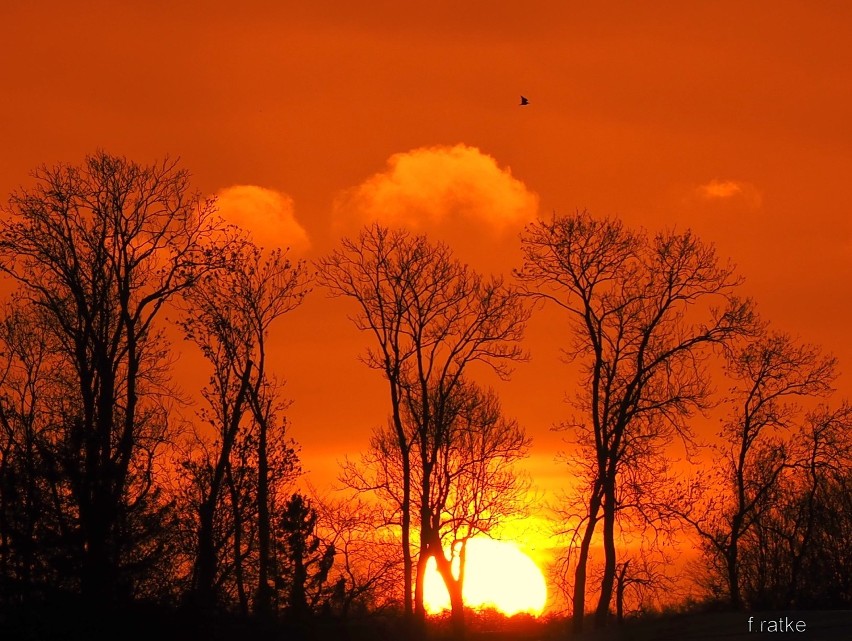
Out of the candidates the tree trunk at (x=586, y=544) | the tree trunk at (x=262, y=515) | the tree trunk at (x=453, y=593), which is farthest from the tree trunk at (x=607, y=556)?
the tree trunk at (x=262, y=515)

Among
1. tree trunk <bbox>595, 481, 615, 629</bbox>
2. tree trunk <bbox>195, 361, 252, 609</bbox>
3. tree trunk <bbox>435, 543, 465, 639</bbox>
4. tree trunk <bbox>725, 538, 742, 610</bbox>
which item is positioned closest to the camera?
tree trunk <bbox>195, 361, 252, 609</bbox>

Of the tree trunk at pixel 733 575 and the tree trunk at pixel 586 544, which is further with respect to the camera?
the tree trunk at pixel 733 575

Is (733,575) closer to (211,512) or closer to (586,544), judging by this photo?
(586,544)

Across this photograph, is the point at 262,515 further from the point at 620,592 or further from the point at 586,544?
the point at 620,592

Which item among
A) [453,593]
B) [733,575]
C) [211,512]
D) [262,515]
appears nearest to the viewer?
[211,512]

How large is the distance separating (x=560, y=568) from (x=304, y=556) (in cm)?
1046

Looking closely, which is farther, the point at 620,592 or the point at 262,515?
the point at 620,592

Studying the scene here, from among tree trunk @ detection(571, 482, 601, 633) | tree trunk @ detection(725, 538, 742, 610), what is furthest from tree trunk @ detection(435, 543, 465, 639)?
tree trunk @ detection(725, 538, 742, 610)

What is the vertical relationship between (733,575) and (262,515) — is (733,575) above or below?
below

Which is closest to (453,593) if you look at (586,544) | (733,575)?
(586,544)

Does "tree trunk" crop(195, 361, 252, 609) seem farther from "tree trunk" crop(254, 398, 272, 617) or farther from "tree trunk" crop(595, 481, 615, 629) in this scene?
A: "tree trunk" crop(595, 481, 615, 629)

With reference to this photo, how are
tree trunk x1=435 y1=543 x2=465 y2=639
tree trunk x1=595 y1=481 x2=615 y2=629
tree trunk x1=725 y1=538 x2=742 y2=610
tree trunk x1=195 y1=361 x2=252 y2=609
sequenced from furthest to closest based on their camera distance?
tree trunk x1=725 y1=538 x2=742 y2=610
tree trunk x1=435 y1=543 x2=465 y2=639
tree trunk x1=595 y1=481 x2=615 y2=629
tree trunk x1=195 y1=361 x2=252 y2=609

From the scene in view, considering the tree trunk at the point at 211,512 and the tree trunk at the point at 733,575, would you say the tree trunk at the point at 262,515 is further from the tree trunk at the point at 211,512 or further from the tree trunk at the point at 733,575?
the tree trunk at the point at 733,575

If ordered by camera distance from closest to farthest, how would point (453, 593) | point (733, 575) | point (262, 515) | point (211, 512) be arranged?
point (211, 512), point (262, 515), point (453, 593), point (733, 575)
